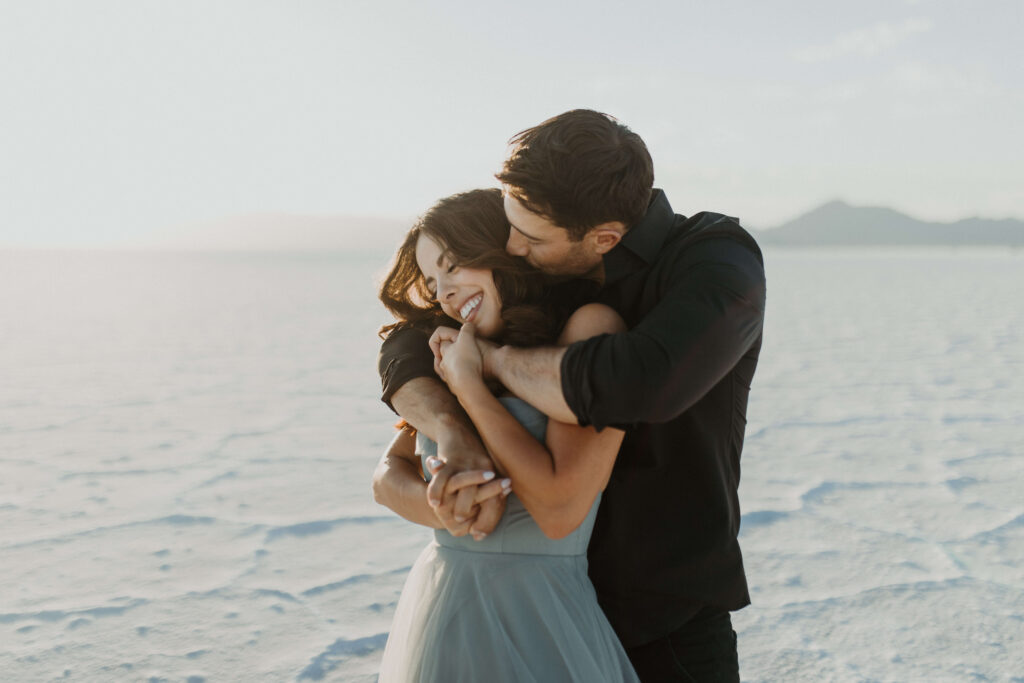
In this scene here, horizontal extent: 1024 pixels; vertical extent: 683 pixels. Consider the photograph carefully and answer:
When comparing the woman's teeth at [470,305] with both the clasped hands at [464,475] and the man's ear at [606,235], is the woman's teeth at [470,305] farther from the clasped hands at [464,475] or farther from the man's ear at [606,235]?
the man's ear at [606,235]

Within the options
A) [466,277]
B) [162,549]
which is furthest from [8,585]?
[466,277]

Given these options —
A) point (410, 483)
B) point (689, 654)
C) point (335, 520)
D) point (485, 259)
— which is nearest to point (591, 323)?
point (485, 259)

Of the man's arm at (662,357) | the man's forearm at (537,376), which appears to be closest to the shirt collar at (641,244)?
the man's arm at (662,357)

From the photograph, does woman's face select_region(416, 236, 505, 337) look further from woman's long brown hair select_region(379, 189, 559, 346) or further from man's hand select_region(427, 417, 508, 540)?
man's hand select_region(427, 417, 508, 540)

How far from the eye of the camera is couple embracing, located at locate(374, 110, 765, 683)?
4.45 feet

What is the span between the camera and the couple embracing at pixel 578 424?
4.45 ft

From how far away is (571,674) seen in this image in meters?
1.43

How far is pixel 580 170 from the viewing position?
1457 mm

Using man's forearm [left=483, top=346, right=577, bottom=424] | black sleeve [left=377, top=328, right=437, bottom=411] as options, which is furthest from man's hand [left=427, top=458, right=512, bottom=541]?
black sleeve [left=377, top=328, right=437, bottom=411]

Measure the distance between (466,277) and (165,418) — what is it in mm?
5587

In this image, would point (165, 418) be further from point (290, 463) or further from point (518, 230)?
point (518, 230)

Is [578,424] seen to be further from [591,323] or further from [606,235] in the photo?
[606,235]

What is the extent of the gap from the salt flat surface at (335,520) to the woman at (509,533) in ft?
1.58

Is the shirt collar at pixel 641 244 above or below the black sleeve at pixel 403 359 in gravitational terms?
above
